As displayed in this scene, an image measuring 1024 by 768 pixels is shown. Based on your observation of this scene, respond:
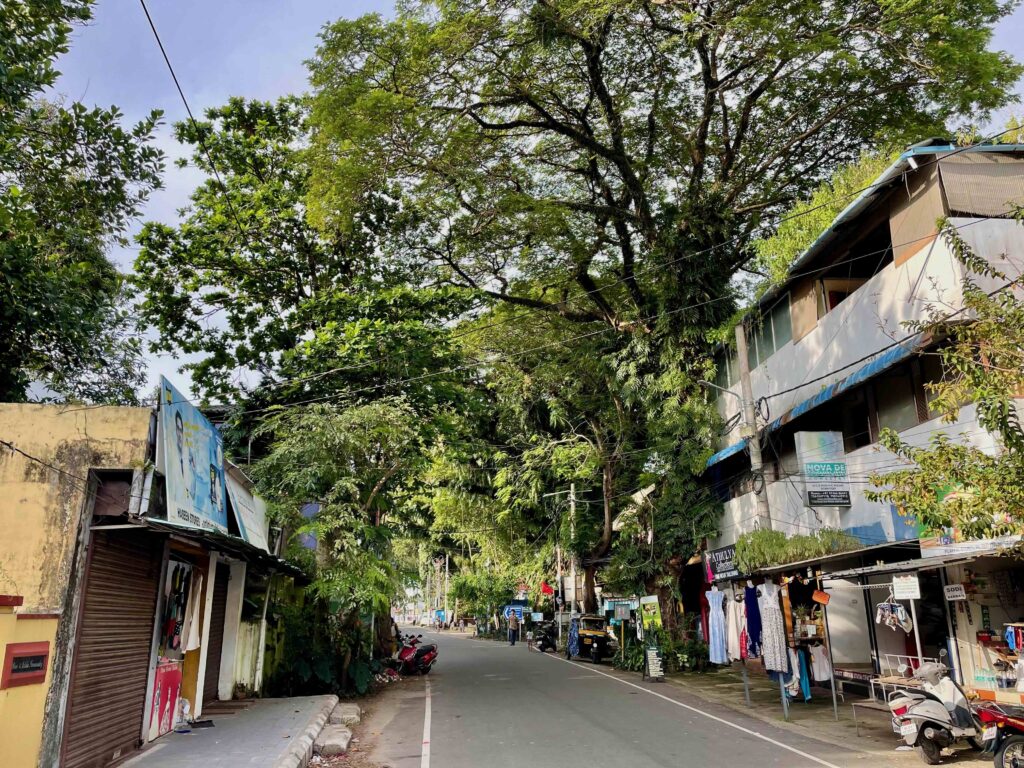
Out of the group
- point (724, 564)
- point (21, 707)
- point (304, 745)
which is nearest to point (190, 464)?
point (21, 707)

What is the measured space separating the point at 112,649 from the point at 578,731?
695 cm

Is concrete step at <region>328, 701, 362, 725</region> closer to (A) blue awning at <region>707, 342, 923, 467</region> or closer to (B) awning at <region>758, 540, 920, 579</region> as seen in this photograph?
(B) awning at <region>758, 540, 920, 579</region>

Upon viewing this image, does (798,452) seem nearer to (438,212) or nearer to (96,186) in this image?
(438,212)

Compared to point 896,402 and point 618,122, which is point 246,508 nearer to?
point 896,402

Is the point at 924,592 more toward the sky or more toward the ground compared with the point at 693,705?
more toward the sky

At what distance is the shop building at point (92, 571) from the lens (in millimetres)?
6539

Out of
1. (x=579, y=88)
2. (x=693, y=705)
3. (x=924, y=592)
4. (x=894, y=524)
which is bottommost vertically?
(x=693, y=705)

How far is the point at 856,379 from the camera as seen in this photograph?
1297 centimetres

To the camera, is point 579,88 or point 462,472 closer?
point 579,88

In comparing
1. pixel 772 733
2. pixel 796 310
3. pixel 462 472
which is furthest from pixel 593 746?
pixel 462 472

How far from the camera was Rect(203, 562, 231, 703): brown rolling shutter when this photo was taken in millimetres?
12641

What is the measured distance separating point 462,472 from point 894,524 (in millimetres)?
19903

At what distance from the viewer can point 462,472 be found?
3047 cm

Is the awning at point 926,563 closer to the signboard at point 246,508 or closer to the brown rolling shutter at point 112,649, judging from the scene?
the signboard at point 246,508
